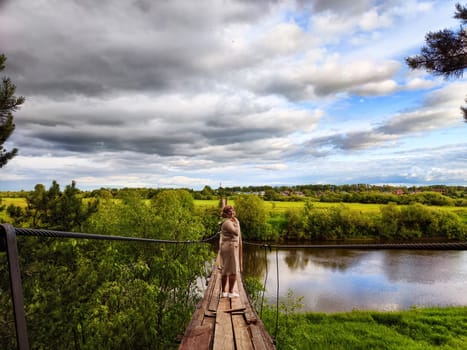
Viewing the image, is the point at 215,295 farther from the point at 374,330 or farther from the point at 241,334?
the point at 374,330

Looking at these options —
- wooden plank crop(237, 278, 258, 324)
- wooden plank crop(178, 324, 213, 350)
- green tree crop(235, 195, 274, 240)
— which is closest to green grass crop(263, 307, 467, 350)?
wooden plank crop(237, 278, 258, 324)

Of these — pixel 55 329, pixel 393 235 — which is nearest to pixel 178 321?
pixel 55 329

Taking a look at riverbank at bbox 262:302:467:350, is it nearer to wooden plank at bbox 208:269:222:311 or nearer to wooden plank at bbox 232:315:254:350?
wooden plank at bbox 208:269:222:311

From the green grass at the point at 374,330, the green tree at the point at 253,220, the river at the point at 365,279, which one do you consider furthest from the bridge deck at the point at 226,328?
the green tree at the point at 253,220

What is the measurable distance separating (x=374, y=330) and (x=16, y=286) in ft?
36.0

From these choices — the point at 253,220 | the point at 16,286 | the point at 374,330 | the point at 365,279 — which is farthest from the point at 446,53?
the point at 253,220

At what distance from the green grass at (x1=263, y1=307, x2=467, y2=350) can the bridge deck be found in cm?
435

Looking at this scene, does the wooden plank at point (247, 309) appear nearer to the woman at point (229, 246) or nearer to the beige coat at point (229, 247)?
the woman at point (229, 246)

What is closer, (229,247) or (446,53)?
(229,247)

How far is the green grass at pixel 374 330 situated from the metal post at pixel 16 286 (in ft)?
24.7

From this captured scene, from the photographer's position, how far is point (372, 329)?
9.27 meters

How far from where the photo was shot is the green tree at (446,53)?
5.33 m

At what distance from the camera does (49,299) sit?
5.80 m

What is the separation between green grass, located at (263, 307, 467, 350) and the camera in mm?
7805
